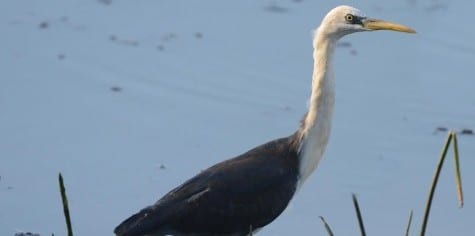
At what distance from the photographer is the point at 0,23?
37.9ft

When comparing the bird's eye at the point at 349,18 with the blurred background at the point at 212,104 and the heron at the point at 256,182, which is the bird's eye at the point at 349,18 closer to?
the heron at the point at 256,182

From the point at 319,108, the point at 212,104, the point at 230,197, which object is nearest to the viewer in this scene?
the point at 230,197

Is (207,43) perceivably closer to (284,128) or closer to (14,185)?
(284,128)

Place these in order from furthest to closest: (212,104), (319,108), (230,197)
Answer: (212,104) → (319,108) → (230,197)

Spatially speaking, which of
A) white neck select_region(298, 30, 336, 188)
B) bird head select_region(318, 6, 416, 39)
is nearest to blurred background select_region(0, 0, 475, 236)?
white neck select_region(298, 30, 336, 188)

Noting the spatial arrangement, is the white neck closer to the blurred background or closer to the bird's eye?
the bird's eye

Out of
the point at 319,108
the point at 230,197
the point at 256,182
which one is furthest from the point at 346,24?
the point at 230,197

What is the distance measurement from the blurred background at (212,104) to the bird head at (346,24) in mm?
1312

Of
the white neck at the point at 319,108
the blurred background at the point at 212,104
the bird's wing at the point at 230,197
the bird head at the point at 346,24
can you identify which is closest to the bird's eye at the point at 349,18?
the bird head at the point at 346,24

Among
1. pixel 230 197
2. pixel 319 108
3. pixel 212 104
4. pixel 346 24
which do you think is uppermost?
pixel 346 24

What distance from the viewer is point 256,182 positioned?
23.3ft

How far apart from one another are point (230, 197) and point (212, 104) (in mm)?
2943

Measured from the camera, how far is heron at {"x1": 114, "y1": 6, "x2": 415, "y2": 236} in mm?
6867

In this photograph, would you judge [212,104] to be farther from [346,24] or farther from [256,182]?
[256,182]
